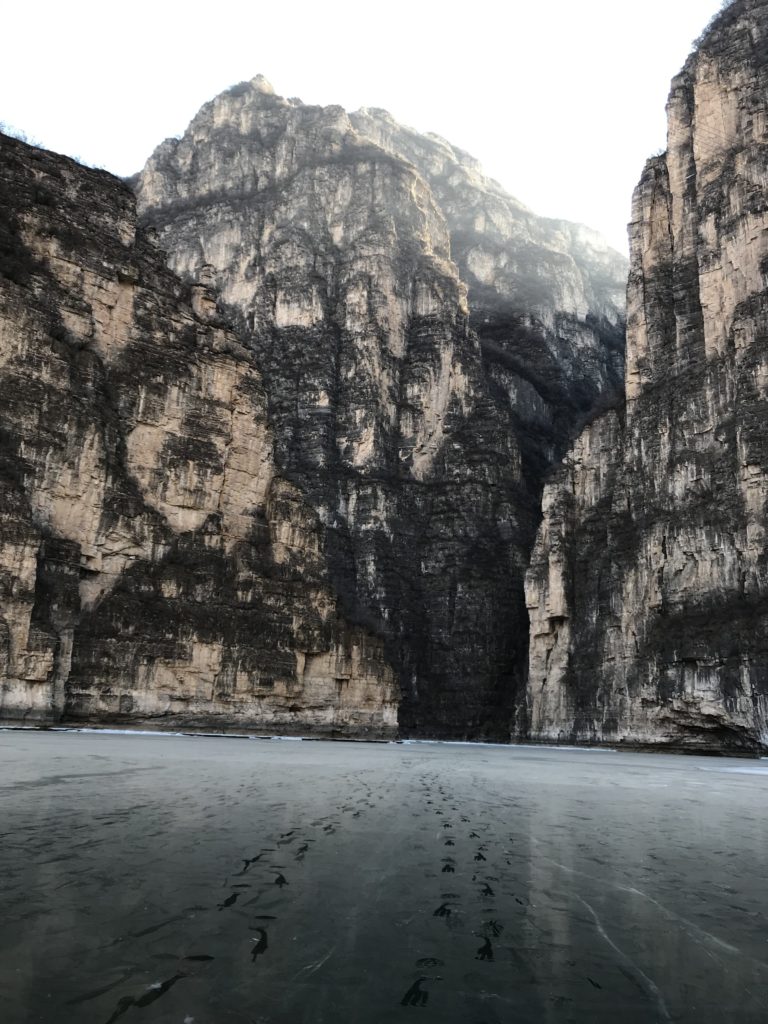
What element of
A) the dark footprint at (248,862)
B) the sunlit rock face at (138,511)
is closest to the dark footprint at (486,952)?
the dark footprint at (248,862)

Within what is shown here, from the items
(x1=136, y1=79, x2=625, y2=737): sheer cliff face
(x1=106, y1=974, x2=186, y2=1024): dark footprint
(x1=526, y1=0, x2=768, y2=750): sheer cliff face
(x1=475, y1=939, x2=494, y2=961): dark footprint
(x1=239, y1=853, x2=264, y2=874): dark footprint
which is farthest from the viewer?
(x1=136, y1=79, x2=625, y2=737): sheer cliff face

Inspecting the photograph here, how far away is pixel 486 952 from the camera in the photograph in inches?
258

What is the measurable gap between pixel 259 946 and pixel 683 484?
87602 mm

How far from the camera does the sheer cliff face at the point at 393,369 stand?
116500 millimetres

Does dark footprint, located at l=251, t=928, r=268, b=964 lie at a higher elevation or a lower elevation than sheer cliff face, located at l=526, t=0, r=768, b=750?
lower

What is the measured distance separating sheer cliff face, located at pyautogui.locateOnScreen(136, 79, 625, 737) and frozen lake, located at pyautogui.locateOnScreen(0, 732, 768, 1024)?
88.1m

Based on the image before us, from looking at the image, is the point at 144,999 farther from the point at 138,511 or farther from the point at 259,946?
the point at 138,511

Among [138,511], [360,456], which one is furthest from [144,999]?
[360,456]

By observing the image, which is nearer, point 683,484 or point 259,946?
point 259,946

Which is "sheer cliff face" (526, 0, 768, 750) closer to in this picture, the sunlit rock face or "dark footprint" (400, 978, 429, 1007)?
the sunlit rock face

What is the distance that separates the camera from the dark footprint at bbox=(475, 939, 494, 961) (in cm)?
642

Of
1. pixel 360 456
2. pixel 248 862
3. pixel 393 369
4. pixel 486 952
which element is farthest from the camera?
pixel 393 369

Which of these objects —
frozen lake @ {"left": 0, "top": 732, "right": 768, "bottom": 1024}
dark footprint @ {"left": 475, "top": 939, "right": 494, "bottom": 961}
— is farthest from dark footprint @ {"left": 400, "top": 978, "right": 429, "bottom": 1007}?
dark footprint @ {"left": 475, "top": 939, "right": 494, "bottom": 961}

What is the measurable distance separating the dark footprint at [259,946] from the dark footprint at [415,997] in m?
1.12
